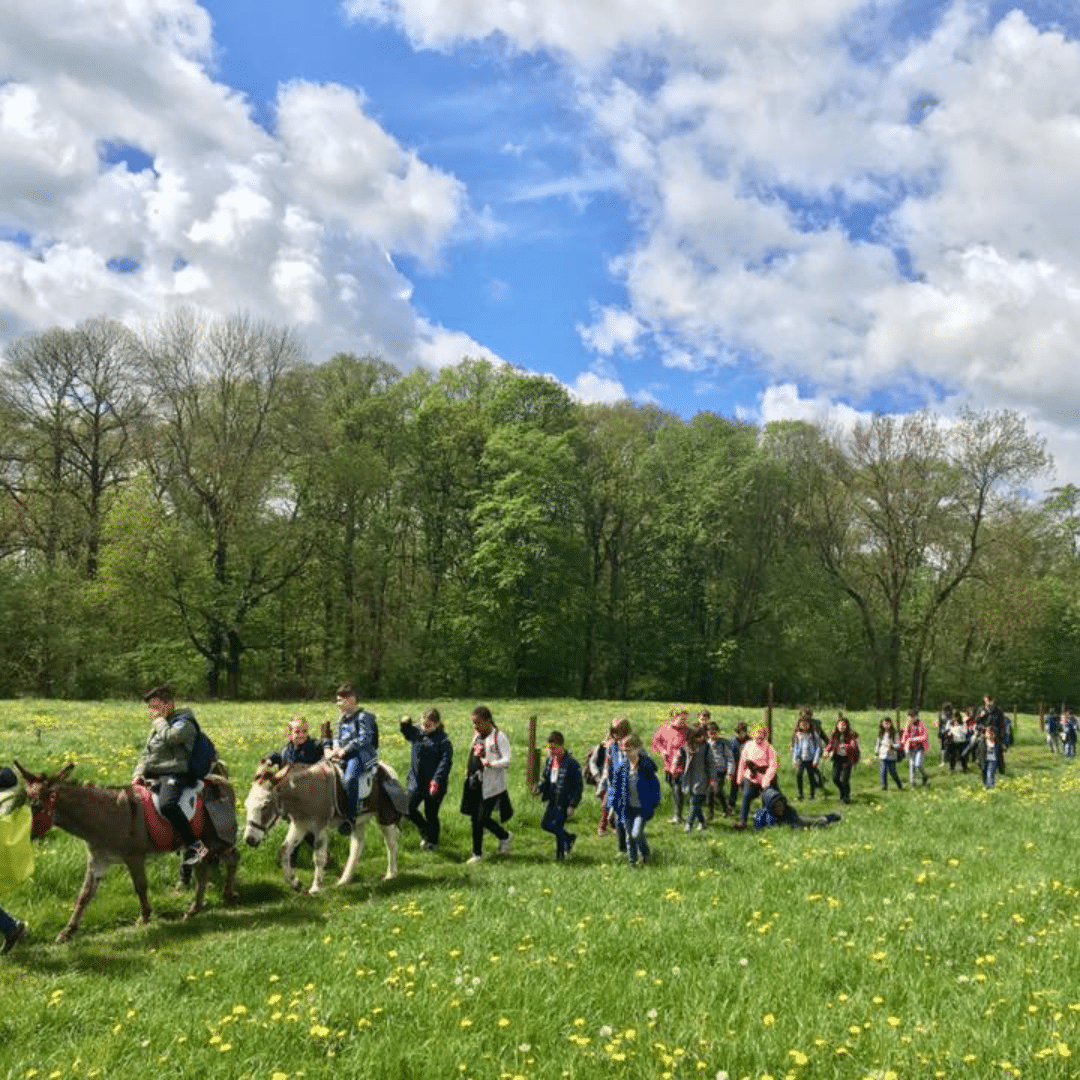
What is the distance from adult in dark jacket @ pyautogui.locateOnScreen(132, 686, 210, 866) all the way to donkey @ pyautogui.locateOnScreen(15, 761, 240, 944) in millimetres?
173

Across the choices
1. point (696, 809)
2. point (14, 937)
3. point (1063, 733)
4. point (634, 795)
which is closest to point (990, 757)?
point (696, 809)

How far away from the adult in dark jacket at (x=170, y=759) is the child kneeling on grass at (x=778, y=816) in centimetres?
1016

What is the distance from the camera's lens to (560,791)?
13.0 metres

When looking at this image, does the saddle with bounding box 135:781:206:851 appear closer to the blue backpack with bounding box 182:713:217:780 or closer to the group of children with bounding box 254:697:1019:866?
the blue backpack with bounding box 182:713:217:780

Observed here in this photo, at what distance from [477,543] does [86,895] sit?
40688 mm

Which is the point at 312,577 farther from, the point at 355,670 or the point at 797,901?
the point at 797,901

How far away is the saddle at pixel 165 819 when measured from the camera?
32.5 feet

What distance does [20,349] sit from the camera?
38469 mm

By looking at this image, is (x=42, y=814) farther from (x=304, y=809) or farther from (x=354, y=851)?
(x=354, y=851)

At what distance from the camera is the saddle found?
32.5 feet

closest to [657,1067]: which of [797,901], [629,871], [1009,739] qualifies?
[797,901]

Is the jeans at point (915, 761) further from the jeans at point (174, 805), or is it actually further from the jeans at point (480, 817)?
the jeans at point (174, 805)

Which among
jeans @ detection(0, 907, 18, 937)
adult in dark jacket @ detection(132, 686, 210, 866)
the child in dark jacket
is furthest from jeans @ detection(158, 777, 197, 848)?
the child in dark jacket

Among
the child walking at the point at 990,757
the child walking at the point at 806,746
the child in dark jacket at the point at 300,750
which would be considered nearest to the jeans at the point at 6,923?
the child in dark jacket at the point at 300,750
